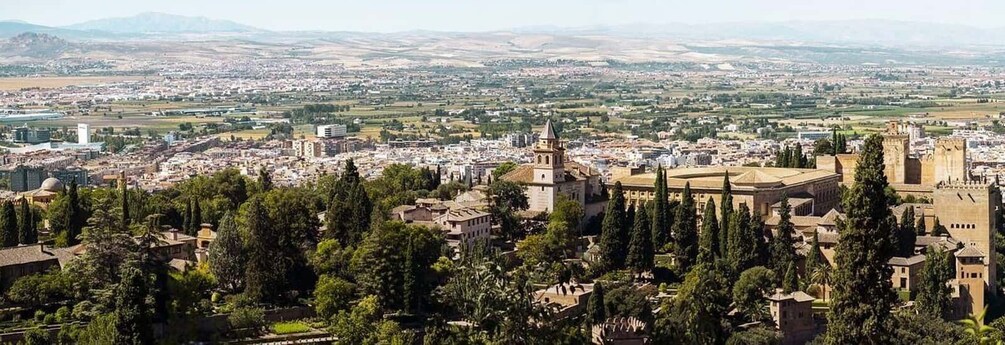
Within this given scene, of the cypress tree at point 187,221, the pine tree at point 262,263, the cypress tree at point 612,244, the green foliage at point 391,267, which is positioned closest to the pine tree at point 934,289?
the cypress tree at point 612,244

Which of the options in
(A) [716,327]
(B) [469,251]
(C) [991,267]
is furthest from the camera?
(C) [991,267]

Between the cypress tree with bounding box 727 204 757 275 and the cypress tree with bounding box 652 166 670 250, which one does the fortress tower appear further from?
the cypress tree with bounding box 652 166 670 250

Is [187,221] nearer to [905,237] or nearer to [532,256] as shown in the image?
[532,256]

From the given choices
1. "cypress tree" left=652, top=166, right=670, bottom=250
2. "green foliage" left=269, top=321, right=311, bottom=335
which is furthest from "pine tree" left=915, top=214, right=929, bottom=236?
"green foliage" left=269, top=321, right=311, bottom=335

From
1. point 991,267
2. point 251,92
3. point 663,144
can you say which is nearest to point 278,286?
point 991,267

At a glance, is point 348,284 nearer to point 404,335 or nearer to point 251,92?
point 404,335

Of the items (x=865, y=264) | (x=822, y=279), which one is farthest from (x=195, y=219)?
(x=865, y=264)
